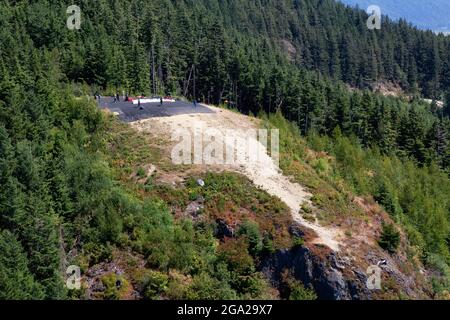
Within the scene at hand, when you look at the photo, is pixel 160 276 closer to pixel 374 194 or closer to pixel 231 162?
pixel 231 162

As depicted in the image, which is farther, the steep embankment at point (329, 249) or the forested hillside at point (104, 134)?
the steep embankment at point (329, 249)

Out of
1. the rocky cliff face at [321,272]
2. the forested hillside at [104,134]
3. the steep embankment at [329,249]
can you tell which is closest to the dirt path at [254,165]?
the steep embankment at [329,249]

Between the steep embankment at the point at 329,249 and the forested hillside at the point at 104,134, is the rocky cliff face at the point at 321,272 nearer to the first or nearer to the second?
the steep embankment at the point at 329,249

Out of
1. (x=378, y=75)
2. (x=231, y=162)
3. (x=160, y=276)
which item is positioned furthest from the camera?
(x=378, y=75)

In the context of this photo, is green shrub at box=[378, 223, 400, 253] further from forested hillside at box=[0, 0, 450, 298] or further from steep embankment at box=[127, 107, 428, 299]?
forested hillside at box=[0, 0, 450, 298]

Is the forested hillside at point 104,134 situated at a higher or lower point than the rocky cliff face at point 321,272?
higher
